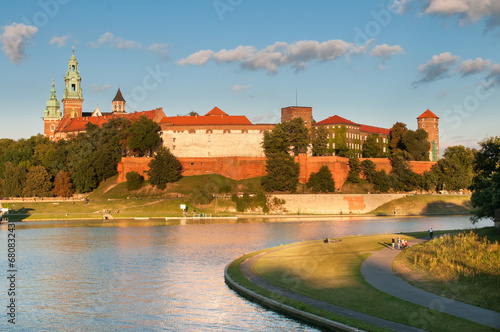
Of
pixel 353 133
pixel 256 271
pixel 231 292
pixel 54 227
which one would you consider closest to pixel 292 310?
pixel 231 292

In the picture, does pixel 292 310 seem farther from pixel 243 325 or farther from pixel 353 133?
pixel 353 133

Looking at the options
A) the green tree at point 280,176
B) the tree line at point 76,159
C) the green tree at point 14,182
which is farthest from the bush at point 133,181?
the green tree at point 280,176

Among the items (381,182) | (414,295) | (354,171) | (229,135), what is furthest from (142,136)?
(414,295)

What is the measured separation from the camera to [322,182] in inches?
2699

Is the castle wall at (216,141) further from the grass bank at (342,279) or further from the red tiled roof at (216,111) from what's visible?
the grass bank at (342,279)

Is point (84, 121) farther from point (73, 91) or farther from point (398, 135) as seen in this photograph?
point (398, 135)

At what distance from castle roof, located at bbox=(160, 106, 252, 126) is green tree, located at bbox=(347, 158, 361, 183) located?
58.8 feet

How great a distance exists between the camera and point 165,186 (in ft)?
228

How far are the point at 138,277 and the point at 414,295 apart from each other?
41.9 feet

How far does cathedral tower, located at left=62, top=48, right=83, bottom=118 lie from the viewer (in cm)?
10919

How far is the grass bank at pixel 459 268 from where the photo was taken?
57.5 ft

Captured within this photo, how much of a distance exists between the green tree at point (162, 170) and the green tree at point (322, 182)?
17507 mm

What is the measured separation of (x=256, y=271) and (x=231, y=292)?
2531 millimetres

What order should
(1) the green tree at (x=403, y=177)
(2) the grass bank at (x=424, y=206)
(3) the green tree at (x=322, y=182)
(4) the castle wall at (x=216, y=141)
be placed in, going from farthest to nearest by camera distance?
(4) the castle wall at (x=216, y=141)
(1) the green tree at (x=403, y=177)
(3) the green tree at (x=322, y=182)
(2) the grass bank at (x=424, y=206)
